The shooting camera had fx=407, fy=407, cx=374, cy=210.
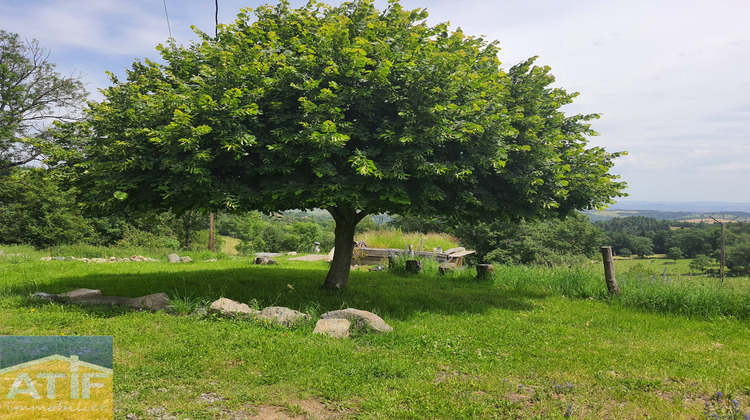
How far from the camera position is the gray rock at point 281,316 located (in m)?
6.75

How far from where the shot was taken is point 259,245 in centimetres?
3956

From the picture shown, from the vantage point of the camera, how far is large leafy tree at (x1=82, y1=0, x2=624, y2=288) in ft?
23.3

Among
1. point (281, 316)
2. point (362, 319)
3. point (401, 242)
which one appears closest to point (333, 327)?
point (362, 319)

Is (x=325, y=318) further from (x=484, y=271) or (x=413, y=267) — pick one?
(x=413, y=267)

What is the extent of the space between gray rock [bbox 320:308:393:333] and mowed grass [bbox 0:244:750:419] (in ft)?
0.68

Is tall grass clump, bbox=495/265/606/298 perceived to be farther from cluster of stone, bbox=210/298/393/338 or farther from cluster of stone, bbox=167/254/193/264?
cluster of stone, bbox=167/254/193/264

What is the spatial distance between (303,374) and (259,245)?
119ft

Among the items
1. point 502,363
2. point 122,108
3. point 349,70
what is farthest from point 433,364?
point 122,108

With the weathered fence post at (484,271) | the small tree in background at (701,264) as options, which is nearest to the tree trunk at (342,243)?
the weathered fence post at (484,271)

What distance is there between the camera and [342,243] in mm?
9984

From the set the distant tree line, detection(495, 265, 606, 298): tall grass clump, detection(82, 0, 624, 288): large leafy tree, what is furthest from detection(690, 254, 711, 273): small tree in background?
detection(82, 0, 624, 288): large leafy tree

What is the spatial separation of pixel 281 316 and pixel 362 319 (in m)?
1.40

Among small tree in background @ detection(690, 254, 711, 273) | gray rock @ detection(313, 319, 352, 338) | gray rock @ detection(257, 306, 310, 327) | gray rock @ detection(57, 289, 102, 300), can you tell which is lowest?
small tree in background @ detection(690, 254, 711, 273)

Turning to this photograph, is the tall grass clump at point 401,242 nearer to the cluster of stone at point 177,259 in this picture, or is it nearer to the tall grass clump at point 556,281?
the tall grass clump at point 556,281
